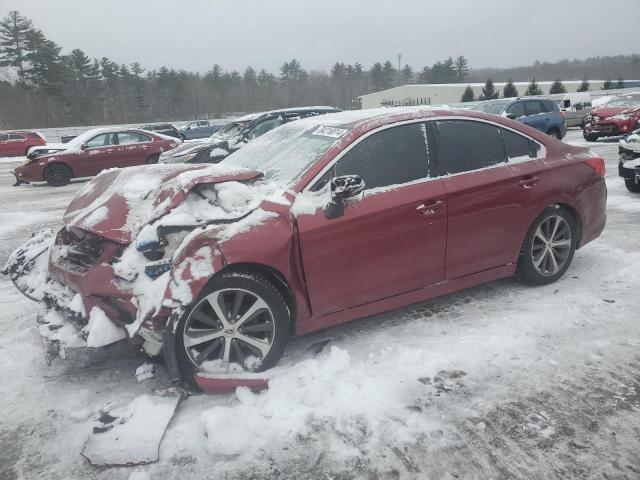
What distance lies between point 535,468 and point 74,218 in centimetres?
Result: 338

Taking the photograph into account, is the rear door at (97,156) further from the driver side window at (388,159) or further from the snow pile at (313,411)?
the snow pile at (313,411)

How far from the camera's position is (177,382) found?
2992 mm

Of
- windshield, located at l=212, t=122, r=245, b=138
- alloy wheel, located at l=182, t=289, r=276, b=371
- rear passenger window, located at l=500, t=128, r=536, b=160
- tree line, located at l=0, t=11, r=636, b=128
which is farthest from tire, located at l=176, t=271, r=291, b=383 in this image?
tree line, located at l=0, t=11, r=636, b=128

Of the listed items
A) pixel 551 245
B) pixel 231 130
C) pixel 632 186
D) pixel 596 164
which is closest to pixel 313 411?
pixel 551 245

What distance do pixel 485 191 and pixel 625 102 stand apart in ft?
56.6

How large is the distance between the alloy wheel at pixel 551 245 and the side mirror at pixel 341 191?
1943 millimetres

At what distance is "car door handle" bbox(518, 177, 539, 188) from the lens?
159 inches

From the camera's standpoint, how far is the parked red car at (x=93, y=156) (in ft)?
44.9

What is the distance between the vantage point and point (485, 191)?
3.84 metres

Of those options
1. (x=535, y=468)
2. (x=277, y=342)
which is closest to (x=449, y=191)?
(x=277, y=342)

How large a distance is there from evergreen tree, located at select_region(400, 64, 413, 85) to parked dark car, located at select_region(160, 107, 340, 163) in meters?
95.4

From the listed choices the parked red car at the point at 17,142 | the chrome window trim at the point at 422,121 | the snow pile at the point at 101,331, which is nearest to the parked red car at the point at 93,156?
the chrome window trim at the point at 422,121

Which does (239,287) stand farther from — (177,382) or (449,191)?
(449,191)

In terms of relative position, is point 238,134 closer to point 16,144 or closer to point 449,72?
point 16,144
